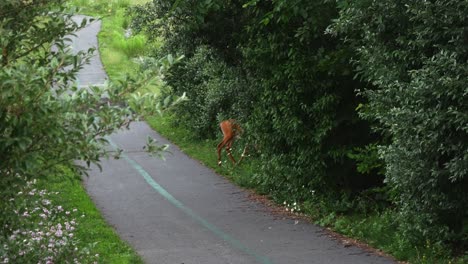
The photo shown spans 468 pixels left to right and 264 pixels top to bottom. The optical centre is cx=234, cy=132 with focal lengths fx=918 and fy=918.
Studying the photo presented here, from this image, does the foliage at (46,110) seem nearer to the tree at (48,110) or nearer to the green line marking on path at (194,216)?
the tree at (48,110)

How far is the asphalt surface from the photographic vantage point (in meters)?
11.6

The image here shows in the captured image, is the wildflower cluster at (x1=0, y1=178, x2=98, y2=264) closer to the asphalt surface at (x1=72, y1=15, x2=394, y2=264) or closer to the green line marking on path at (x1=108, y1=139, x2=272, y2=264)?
the asphalt surface at (x1=72, y1=15, x2=394, y2=264)

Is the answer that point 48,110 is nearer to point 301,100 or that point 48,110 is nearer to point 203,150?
point 301,100

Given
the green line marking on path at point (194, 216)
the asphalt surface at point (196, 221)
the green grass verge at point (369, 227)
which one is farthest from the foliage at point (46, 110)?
the green line marking on path at point (194, 216)

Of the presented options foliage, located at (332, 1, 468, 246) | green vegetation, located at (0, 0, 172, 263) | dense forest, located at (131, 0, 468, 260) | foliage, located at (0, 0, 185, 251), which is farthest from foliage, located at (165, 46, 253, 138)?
foliage, located at (0, 0, 185, 251)

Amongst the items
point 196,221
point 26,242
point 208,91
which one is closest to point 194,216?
point 196,221

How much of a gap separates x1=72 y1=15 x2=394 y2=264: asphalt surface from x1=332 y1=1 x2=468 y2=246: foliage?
104 centimetres

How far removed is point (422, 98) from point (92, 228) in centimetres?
556

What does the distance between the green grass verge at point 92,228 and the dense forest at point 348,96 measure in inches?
124

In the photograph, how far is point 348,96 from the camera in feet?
46.1

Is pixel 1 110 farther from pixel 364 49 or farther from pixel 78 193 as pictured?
pixel 78 193

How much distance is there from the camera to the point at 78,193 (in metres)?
16.1

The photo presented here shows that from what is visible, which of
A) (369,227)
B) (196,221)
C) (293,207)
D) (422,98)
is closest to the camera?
(422,98)

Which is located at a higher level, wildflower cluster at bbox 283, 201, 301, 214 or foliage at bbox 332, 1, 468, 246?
foliage at bbox 332, 1, 468, 246
